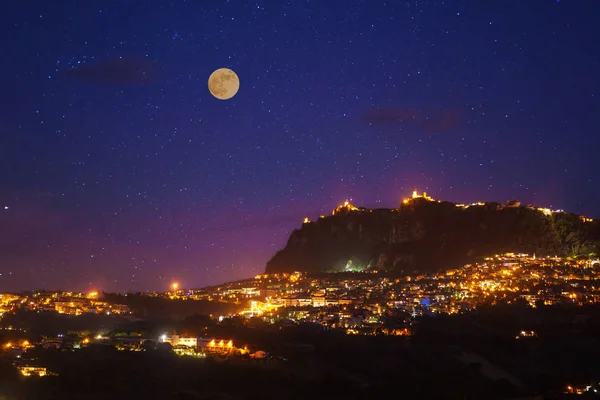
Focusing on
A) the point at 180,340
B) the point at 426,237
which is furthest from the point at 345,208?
the point at 180,340

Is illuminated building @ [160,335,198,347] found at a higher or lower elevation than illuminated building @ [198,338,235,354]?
higher

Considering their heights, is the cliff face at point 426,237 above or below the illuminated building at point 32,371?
above

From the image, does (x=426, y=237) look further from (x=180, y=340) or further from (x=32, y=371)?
(x=32, y=371)

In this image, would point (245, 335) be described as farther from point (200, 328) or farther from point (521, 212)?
point (521, 212)

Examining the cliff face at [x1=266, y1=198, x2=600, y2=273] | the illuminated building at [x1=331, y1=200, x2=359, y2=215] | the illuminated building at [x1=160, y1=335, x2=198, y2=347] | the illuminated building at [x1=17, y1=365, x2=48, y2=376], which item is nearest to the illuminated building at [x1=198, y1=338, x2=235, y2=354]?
the illuminated building at [x1=160, y1=335, x2=198, y2=347]

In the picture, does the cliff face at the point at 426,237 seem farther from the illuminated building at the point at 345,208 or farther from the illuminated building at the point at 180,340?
the illuminated building at the point at 180,340

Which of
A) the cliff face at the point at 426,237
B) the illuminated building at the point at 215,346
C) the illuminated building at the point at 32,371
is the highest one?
the cliff face at the point at 426,237

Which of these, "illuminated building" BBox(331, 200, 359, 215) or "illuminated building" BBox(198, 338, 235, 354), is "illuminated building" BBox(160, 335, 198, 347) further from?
"illuminated building" BBox(331, 200, 359, 215)

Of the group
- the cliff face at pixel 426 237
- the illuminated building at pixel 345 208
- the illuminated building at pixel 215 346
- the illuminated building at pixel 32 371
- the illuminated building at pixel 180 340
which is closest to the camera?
the illuminated building at pixel 32 371

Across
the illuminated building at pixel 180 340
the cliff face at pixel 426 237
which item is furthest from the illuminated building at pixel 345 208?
the illuminated building at pixel 180 340

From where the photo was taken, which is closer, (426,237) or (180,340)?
(180,340)
